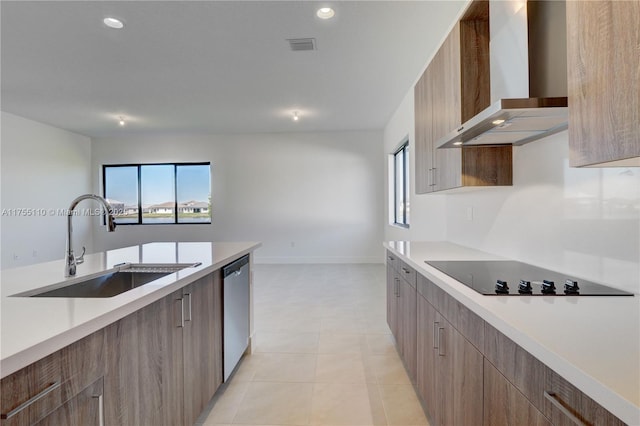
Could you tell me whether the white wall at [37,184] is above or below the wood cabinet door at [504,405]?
above

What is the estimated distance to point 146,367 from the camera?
1.26 metres

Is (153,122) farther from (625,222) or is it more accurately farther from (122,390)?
(625,222)

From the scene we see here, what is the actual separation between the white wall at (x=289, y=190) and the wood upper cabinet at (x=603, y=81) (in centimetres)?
621

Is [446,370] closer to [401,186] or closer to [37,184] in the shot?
[401,186]

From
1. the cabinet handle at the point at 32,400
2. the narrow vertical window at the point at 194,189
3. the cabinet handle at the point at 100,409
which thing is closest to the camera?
the cabinet handle at the point at 32,400

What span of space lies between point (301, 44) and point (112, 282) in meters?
2.70

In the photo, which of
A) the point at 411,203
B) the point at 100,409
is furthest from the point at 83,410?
the point at 411,203

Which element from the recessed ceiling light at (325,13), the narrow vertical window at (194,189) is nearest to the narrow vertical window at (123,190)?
the narrow vertical window at (194,189)

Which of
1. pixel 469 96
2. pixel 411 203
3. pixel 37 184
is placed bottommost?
pixel 411 203

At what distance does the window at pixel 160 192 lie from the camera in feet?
24.7

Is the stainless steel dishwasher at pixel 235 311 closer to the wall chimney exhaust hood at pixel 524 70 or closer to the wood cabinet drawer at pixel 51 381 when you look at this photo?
the wood cabinet drawer at pixel 51 381

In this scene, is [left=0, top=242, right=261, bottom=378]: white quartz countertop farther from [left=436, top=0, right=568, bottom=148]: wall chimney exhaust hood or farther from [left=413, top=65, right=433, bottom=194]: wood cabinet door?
[left=413, top=65, right=433, bottom=194]: wood cabinet door

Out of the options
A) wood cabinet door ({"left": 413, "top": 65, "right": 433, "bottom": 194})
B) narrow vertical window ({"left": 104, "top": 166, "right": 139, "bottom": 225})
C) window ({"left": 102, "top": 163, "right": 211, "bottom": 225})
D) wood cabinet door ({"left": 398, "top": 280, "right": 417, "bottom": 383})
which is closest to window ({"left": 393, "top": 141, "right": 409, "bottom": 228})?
wood cabinet door ({"left": 413, "top": 65, "right": 433, "bottom": 194})

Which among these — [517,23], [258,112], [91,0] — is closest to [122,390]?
[517,23]
